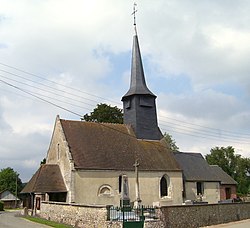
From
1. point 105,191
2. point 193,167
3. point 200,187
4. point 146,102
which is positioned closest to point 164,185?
point 200,187

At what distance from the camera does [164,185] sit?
3562 cm

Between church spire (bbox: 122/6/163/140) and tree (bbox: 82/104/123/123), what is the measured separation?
888cm

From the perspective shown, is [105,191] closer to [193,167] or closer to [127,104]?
[127,104]

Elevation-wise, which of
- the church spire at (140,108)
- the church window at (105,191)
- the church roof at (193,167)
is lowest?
the church window at (105,191)

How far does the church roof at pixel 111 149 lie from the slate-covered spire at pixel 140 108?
0.85 metres

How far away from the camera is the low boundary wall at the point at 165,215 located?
19.9 metres

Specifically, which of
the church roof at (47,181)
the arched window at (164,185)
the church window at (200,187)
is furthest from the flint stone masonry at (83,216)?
the church window at (200,187)

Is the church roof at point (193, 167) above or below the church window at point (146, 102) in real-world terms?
below

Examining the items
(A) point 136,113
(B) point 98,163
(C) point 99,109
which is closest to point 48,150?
(B) point 98,163

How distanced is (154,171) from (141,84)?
32.9 feet

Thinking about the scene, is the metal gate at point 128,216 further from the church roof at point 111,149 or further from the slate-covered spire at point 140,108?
the slate-covered spire at point 140,108

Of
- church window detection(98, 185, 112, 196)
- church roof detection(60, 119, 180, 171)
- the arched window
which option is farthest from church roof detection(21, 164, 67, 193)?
the arched window

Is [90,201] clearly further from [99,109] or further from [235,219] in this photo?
[99,109]

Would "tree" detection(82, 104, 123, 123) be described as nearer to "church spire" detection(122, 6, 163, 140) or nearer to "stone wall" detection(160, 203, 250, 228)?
"church spire" detection(122, 6, 163, 140)
